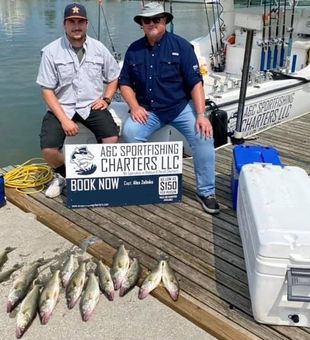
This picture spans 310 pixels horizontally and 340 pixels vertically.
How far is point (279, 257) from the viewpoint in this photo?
2.11 metres

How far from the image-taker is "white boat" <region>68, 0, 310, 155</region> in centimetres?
559

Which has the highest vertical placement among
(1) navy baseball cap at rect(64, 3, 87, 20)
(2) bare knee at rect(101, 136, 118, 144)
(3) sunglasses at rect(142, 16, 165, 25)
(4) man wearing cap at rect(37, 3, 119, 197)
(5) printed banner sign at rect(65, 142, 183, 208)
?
(1) navy baseball cap at rect(64, 3, 87, 20)

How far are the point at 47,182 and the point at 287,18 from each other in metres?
4.98

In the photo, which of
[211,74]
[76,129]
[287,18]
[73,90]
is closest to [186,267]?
[76,129]

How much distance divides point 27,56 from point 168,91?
42.3 ft

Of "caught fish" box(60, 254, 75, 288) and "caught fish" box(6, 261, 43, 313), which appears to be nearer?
"caught fish" box(6, 261, 43, 313)

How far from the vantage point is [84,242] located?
293 cm

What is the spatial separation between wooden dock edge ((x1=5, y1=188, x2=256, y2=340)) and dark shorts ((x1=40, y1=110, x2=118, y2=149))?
49 centimetres

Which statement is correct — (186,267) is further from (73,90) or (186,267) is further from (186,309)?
(73,90)

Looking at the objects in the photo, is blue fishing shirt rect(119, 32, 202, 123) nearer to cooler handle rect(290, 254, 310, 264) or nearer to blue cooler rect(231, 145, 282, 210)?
blue cooler rect(231, 145, 282, 210)

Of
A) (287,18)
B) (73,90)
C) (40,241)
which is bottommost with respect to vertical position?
(40,241)

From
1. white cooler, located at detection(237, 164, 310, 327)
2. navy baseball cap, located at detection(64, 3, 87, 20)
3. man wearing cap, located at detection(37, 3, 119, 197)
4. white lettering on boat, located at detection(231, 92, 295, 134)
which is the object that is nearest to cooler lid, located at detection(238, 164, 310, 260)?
white cooler, located at detection(237, 164, 310, 327)

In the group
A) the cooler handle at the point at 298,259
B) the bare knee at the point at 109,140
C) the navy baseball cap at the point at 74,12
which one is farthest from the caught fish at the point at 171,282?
the navy baseball cap at the point at 74,12

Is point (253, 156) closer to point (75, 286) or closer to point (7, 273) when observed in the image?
point (75, 286)
